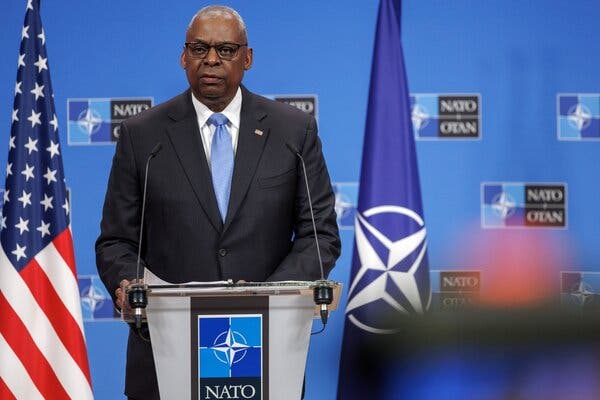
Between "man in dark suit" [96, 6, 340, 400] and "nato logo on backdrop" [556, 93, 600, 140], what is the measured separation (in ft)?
8.92

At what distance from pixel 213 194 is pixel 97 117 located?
2.76 meters

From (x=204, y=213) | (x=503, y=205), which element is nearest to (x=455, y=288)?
(x=503, y=205)

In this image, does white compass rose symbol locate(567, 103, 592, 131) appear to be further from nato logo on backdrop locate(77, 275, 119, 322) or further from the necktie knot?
the necktie knot

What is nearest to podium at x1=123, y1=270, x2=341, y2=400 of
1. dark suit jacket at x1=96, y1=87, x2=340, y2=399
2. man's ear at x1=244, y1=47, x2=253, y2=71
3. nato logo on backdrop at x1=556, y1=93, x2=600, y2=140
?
dark suit jacket at x1=96, y1=87, x2=340, y2=399

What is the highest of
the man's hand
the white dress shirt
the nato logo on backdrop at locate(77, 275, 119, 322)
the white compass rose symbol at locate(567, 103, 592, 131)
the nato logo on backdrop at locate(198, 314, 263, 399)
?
the white compass rose symbol at locate(567, 103, 592, 131)

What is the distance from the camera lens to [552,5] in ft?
17.4

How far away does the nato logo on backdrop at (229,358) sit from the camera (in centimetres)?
231

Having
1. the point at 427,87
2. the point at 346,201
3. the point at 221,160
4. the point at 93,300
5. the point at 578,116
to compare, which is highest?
the point at 427,87

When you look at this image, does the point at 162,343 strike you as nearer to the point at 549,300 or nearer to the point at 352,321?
the point at 352,321

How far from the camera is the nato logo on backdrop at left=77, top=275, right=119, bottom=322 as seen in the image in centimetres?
527

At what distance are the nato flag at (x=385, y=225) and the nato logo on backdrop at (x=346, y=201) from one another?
1.27 ft

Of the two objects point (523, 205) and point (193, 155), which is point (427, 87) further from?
point (193, 155)

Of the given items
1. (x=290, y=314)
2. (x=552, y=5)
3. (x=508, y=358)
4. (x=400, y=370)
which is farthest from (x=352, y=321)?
(x=290, y=314)

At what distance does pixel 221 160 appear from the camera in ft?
9.12
